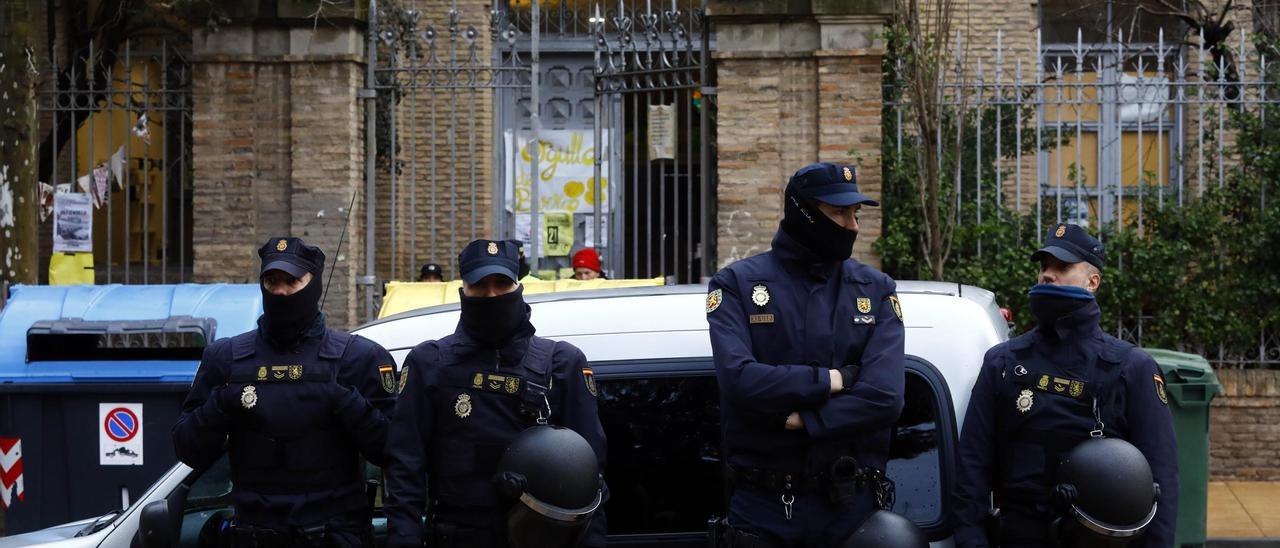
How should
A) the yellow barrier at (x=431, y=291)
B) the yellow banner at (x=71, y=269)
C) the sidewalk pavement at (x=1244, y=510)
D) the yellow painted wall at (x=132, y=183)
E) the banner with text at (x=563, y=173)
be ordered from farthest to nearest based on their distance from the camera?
the yellow painted wall at (x=132, y=183)
the banner with text at (x=563, y=173)
the yellow banner at (x=71, y=269)
the sidewalk pavement at (x=1244, y=510)
the yellow barrier at (x=431, y=291)

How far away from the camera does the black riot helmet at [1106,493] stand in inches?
155

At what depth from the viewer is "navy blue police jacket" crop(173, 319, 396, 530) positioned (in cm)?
445

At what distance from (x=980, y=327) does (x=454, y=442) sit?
5.36ft

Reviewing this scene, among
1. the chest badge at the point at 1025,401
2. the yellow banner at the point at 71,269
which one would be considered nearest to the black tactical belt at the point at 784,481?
the chest badge at the point at 1025,401

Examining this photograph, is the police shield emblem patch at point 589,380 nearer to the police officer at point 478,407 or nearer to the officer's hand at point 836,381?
the police officer at point 478,407

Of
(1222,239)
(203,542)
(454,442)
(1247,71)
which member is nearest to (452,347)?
(454,442)

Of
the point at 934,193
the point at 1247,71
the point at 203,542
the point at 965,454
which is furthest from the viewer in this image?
the point at 1247,71

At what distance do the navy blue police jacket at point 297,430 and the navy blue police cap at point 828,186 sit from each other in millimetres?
1415

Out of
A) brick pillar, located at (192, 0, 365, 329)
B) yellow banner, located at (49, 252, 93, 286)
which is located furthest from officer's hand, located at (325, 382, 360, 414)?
yellow banner, located at (49, 252, 93, 286)

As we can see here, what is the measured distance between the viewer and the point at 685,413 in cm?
438

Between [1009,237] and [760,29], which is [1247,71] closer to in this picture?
[1009,237]

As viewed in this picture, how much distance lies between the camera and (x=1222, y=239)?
35.6ft

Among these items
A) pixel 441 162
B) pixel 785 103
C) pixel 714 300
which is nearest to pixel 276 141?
pixel 441 162

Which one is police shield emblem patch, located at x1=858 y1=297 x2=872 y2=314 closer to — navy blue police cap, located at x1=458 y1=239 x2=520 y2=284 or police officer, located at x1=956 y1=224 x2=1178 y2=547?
police officer, located at x1=956 y1=224 x2=1178 y2=547
